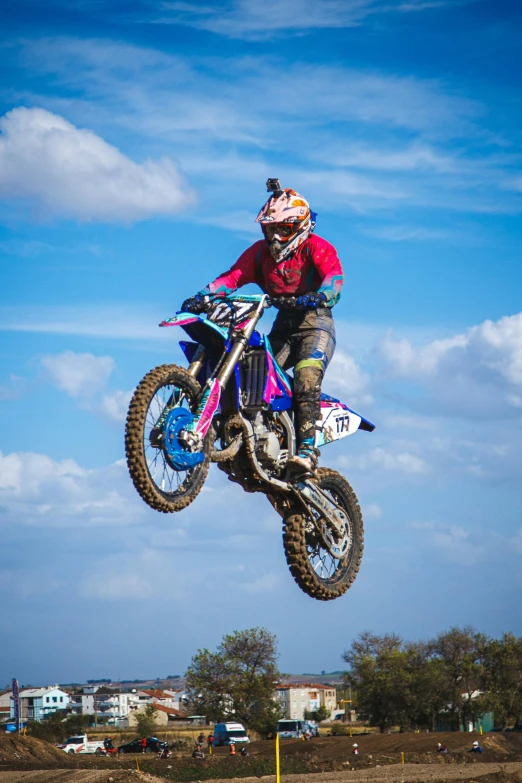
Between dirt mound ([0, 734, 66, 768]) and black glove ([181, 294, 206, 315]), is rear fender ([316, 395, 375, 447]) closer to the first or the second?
black glove ([181, 294, 206, 315])

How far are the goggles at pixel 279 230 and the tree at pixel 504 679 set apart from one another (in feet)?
203

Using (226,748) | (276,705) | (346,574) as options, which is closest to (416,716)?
(276,705)

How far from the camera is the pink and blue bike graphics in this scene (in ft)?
37.7

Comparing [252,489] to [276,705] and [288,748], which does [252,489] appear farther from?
[276,705]

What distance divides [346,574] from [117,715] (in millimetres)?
112927

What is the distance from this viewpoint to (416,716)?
69000mm

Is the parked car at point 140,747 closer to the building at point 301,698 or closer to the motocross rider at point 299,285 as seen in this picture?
the motocross rider at point 299,285

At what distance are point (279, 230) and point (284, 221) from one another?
209 mm

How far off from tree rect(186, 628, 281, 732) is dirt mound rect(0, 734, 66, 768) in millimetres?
30677

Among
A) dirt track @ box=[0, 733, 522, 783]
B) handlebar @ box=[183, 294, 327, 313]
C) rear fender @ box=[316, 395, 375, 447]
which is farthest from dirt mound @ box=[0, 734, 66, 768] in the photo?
handlebar @ box=[183, 294, 327, 313]

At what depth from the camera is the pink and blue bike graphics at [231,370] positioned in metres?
11.5

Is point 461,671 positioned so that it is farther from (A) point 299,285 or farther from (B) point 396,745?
(A) point 299,285

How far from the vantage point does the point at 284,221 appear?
13.8m

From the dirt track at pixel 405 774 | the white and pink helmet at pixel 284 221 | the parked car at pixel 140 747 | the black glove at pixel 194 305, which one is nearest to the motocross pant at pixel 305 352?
the white and pink helmet at pixel 284 221
